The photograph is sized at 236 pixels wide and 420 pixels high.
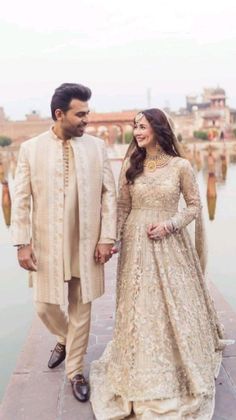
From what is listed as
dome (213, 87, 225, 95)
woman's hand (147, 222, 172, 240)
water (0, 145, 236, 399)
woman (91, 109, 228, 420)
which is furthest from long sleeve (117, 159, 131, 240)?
dome (213, 87, 225, 95)

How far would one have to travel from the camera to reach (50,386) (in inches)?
108

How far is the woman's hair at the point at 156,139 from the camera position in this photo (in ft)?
7.80

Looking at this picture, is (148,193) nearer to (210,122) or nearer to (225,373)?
(225,373)

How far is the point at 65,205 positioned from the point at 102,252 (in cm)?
31

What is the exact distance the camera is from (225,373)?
280cm

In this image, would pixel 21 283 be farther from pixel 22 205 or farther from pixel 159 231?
pixel 159 231

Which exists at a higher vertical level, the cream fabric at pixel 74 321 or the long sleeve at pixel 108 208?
the long sleeve at pixel 108 208

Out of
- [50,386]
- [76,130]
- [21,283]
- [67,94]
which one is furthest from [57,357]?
[21,283]

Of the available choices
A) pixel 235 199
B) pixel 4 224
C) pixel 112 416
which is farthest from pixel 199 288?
pixel 235 199

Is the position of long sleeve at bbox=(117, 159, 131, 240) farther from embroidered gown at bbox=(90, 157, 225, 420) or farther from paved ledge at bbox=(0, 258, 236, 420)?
paved ledge at bbox=(0, 258, 236, 420)

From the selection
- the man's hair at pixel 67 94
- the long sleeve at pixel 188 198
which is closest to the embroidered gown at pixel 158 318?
the long sleeve at pixel 188 198

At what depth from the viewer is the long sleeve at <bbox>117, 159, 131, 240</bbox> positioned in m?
2.53

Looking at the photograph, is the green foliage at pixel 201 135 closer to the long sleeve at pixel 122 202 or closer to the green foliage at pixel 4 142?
the green foliage at pixel 4 142

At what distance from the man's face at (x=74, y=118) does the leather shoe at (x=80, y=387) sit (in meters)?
1.31
